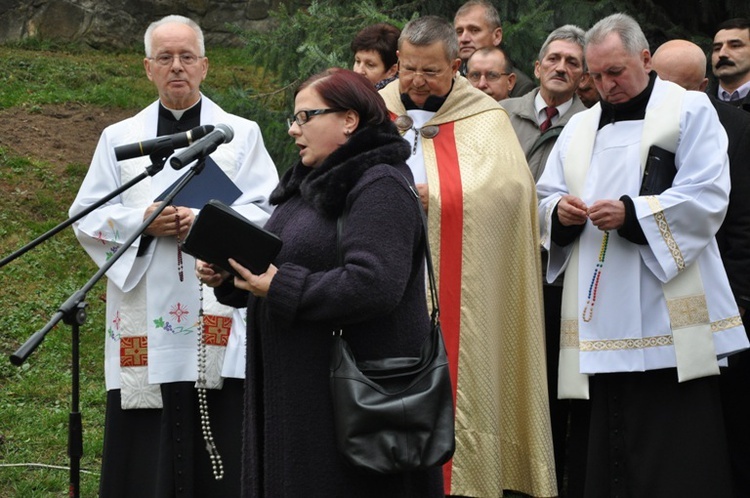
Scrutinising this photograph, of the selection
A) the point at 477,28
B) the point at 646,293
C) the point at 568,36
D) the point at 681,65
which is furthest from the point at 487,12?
the point at 646,293

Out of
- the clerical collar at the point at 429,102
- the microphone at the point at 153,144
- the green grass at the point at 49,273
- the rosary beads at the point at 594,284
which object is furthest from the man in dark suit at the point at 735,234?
the green grass at the point at 49,273

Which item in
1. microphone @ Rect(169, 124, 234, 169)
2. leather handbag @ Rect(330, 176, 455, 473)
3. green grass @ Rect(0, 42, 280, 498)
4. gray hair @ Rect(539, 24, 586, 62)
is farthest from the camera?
green grass @ Rect(0, 42, 280, 498)

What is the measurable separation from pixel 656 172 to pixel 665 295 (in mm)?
546

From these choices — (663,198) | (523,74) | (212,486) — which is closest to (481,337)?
(663,198)

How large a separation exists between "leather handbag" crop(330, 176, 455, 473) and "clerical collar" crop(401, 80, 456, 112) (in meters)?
2.12

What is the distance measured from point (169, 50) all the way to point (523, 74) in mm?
2576

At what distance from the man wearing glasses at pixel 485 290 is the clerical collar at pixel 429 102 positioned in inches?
2.2

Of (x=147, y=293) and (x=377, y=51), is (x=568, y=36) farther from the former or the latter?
(x=147, y=293)

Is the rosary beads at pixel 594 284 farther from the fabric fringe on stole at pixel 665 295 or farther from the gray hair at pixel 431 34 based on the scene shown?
the gray hair at pixel 431 34

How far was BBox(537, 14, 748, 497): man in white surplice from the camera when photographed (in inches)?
202

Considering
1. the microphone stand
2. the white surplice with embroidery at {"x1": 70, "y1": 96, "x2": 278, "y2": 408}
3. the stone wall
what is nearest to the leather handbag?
the microphone stand

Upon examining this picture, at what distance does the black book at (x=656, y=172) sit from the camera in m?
5.25

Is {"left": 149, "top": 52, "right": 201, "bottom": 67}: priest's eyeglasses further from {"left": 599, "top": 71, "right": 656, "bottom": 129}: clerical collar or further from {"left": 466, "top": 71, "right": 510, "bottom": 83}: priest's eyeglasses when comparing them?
{"left": 599, "top": 71, "right": 656, "bottom": 129}: clerical collar

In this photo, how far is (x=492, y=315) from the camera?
559 cm
